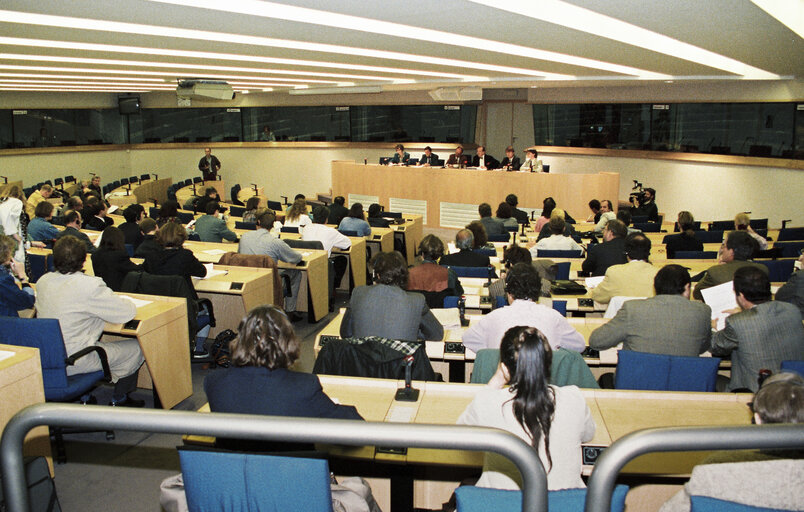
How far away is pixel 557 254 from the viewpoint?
7312 mm

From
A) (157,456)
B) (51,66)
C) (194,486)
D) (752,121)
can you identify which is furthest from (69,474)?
(752,121)

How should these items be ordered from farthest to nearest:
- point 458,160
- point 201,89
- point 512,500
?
point 458,160
point 201,89
point 512,500

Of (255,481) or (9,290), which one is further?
(9,290)

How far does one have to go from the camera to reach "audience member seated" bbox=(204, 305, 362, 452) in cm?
260

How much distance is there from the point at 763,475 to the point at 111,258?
5.31 metres

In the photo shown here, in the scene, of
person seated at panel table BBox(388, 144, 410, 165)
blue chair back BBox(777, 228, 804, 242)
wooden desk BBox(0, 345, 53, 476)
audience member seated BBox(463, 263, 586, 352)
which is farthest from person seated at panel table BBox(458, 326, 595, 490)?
person seated at panel table BBox(388, 144, 410, 165)

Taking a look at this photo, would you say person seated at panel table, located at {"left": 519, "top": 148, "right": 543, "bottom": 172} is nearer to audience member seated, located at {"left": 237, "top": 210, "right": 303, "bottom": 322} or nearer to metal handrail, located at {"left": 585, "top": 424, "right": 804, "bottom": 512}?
audience member seated, located at {"left": 237, "top": 210, "right": 303, "bottom": 322}

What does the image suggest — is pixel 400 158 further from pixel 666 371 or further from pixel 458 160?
pixel 666 371

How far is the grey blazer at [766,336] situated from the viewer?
374 cm

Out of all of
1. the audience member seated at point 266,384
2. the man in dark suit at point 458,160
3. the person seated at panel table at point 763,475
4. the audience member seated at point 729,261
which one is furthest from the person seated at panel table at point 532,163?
the person seated at panel table at point 763,475

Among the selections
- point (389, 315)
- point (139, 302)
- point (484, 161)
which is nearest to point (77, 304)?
point (139, 302)

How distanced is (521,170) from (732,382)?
10204 mm

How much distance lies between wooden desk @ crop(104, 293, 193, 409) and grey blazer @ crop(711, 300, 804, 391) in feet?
13.0

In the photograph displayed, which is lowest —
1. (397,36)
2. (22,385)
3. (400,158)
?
(22,385)
